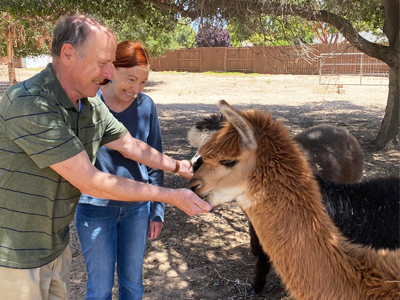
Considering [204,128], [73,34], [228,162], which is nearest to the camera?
[73,34]

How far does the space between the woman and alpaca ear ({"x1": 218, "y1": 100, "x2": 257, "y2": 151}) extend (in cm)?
96

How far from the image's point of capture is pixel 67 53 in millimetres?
2154

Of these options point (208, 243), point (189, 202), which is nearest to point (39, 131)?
point (189, 202)

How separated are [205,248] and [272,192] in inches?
116

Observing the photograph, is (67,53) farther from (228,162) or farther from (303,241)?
(303,241)

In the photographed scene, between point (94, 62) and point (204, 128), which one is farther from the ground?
point (94, 62)

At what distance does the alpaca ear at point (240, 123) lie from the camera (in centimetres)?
229

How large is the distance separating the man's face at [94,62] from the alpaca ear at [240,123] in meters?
0.75

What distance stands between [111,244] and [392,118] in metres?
8.16

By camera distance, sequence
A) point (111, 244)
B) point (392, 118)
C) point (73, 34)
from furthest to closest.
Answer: point (392, 118)
point (111, 244)
point (73, 34)

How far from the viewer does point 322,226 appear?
2262 millimetres

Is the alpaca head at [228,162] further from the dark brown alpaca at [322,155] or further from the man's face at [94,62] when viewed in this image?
the dark brown alpaca at [322,155]

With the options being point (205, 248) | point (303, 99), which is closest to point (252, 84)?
point (303, 99)

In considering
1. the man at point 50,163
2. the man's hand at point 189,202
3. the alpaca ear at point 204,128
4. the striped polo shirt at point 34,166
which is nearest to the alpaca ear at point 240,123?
the man's hand at point 189,202
